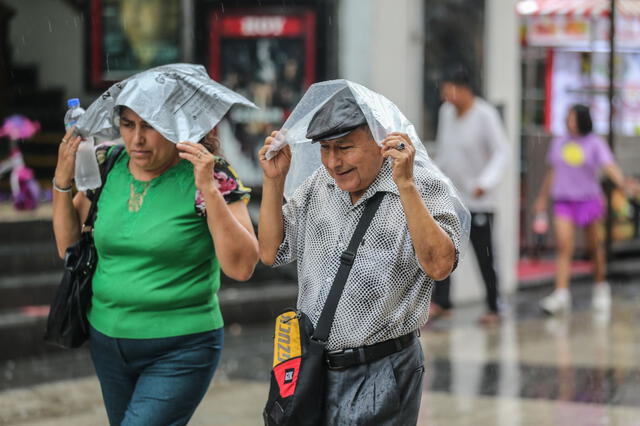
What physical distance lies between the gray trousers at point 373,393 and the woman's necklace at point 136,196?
95cm

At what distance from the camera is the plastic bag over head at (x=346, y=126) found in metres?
3.42

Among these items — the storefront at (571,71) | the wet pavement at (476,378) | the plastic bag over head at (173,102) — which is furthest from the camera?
the storefront at (571,71)

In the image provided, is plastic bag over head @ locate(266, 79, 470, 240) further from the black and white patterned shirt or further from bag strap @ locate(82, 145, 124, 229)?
bag strap @ locate(82, 145, 124, 229)

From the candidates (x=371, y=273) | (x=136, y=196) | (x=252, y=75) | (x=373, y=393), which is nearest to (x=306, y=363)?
(x=373, y=393)

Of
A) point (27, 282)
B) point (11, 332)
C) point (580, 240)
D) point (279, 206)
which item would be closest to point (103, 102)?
point (279, 206)

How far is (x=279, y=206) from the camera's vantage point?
12.2ft

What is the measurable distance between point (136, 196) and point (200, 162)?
37cm

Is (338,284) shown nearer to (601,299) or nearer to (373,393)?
(373,393)

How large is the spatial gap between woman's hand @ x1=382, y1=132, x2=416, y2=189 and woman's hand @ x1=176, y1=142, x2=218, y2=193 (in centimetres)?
67

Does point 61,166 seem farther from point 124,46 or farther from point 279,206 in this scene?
point 124,46

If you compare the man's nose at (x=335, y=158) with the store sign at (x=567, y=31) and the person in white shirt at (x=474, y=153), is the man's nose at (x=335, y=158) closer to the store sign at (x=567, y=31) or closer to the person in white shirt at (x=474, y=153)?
the person in white shirt at (x=474, y=153)

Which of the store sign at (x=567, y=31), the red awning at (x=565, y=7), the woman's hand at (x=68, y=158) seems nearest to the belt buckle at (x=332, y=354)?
→ the woman's hand at (x=68, y=158)

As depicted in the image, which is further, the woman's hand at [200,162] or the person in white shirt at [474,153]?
the person in white shirt at [474,153]

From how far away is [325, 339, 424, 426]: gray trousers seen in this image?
3.44m
